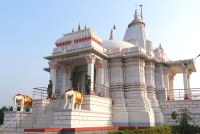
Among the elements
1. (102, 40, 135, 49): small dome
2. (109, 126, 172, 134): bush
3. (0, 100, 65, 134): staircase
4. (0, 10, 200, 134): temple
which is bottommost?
(109, 126, 172, 134): bush

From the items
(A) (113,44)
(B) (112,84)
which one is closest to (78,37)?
(A) (113,44)

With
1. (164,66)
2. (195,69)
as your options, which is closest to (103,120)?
(164,66)

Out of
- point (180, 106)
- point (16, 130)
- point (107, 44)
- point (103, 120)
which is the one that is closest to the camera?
point (16, 130)

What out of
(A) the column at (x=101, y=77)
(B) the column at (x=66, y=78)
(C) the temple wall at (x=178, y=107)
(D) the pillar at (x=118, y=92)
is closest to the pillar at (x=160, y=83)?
(C) the temple wall at (x=178, y=107)

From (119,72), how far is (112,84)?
3.82 ft

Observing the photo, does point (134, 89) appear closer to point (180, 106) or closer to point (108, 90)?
point (108, 90)

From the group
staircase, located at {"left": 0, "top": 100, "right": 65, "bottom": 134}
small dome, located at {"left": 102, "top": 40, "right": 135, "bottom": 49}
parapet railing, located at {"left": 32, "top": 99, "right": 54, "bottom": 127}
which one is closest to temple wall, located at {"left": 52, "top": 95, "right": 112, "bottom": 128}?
staircase, located at {"left": 0, "top": 100, "right": 65, "bottom": 134}

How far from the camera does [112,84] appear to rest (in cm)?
1761

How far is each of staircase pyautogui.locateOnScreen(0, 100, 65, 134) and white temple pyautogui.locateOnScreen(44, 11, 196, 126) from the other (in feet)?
8.70

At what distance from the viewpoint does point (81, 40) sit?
1725 centimetres

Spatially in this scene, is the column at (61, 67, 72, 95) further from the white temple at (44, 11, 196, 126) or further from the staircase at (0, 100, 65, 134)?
the staircase at (0, 100, 65, 134)

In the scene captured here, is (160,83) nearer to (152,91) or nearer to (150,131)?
(152,91)

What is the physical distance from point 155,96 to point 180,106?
7.79ft

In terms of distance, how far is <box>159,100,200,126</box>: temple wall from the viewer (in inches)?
625
